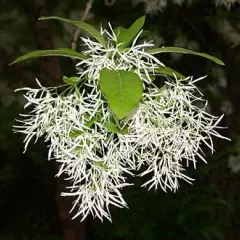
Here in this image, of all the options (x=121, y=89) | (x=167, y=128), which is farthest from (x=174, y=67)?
(x=121, y=89)

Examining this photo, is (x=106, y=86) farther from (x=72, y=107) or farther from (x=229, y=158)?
(x=229, y=158)

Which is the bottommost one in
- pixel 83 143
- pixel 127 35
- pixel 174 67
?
pixel 83 143

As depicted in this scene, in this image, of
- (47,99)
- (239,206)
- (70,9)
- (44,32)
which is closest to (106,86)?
(47,99)

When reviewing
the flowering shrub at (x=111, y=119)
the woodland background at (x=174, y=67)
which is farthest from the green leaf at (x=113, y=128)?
the woodland background at (x=174, y=67)

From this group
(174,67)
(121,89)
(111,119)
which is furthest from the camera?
(174,67)

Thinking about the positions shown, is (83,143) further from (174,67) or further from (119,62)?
(174,67)

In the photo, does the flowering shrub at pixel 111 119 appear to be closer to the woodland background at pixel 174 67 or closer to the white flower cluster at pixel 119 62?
the white flower cluster at pixel 119 62

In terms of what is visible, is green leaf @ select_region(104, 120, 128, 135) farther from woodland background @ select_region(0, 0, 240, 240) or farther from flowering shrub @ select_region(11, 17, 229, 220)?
woodland background @ select_region(0, 0, 240, 240)
